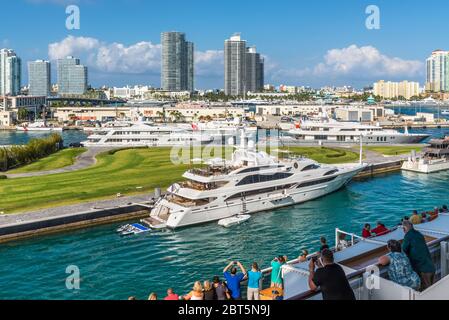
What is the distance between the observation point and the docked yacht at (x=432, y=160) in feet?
165

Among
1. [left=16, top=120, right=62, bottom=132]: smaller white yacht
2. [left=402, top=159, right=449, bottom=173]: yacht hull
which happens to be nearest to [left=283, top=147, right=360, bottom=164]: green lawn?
[left=402, top=159, right=449, bottom=173]: yacht hull

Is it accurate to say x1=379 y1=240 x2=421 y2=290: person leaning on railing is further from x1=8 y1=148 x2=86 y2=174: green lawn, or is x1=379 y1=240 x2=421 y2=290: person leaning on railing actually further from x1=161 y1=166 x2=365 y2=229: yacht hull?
x1=8 y1=148 x2=86 y2=174: green lawn

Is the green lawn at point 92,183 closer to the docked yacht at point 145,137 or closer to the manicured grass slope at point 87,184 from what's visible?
the manicured grass slope at point 87,184

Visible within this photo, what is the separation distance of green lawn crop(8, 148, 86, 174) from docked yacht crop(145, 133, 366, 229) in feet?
66.5

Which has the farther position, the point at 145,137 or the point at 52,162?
the point at 145,137

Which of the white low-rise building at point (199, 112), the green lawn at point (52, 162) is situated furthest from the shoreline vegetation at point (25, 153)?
the white low-rise building at point (199, 112)

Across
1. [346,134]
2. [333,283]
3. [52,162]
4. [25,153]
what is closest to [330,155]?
[346,134]

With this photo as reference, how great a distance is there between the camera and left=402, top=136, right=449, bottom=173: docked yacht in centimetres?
5019

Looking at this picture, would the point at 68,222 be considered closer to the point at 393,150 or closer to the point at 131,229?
the point at 131,229

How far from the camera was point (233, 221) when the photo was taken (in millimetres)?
30094

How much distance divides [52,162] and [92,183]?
627 inches

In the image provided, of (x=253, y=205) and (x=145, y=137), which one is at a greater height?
(x=145, y=137)

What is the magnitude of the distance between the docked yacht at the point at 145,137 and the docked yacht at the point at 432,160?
39.3 metres
